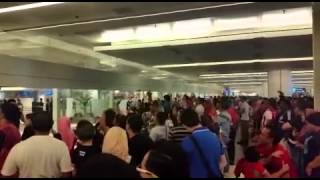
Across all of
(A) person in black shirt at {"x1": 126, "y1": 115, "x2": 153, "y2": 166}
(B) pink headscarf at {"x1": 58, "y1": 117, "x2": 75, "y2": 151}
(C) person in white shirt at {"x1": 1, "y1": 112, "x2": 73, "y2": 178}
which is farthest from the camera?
(B) pink headscarf at {"x1": 58, "y1": 117, "x2": 75, "y2": 151}

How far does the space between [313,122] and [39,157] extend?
358 centimetres

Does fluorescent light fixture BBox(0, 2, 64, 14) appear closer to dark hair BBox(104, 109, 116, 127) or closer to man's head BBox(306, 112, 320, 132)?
dark hair BBox(104, 109, 116, 127)

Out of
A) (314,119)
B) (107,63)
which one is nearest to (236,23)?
(314,119)

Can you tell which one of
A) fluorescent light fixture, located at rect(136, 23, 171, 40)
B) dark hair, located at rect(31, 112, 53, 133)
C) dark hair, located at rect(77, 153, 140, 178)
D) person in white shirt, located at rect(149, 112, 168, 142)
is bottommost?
person in white shirt, located at rect(149, 112, 168, 142)

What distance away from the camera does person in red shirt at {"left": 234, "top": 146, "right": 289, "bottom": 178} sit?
14.4 ft

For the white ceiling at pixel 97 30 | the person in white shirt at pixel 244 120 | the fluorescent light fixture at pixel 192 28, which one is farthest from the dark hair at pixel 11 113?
the person in white shirt at pixel 244 120

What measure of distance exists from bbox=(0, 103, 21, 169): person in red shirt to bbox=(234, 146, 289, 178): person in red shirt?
2575 millimetres

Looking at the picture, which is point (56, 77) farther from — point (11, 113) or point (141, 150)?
point (141, 150)

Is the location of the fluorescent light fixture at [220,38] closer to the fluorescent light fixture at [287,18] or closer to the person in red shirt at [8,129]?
the fluorescent light fixture at [287,18]

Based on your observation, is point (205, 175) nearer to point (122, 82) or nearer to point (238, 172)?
point (238, 172)

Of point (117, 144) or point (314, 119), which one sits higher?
point (314, 119)

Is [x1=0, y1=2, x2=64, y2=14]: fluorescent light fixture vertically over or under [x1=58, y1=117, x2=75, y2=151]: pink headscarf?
over

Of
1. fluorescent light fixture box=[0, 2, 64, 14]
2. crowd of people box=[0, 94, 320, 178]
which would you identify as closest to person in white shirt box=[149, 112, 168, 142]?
crowd of people box=[0, 94, 320, 178]

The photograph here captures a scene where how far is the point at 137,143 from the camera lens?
195 inches
